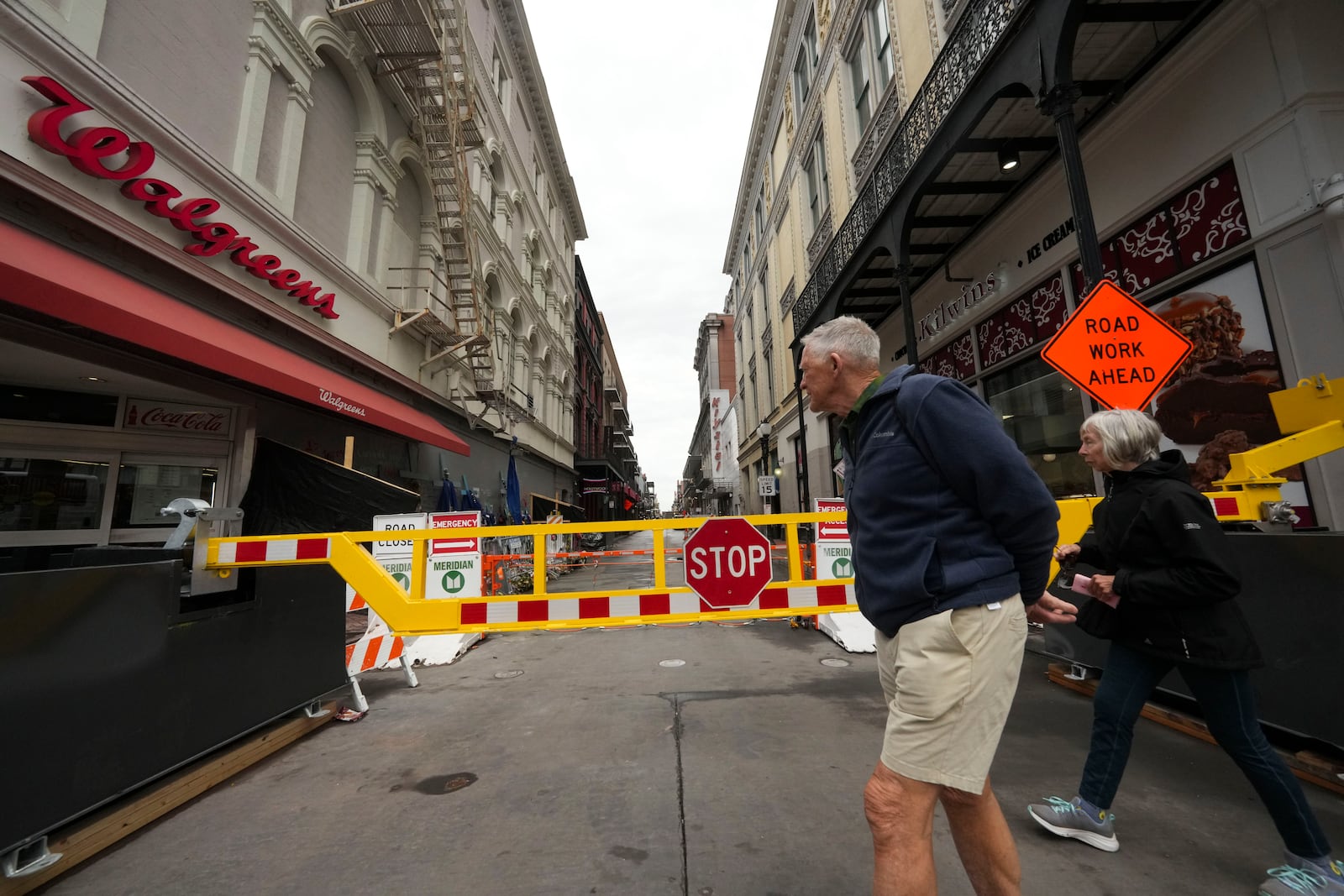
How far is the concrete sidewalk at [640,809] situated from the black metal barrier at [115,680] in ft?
1.13

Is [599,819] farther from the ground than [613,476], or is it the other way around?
[613,476]

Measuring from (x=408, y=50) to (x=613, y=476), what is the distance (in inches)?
1143

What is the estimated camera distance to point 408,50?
10234mm

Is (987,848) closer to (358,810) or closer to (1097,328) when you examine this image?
(358,810)

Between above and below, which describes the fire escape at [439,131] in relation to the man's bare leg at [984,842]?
above

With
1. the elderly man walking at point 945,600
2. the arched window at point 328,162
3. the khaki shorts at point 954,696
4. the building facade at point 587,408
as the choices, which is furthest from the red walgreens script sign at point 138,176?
the building facade at point 587,408

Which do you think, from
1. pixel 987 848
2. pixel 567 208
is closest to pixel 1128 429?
pixel 987 848

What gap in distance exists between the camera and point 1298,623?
3.15 m

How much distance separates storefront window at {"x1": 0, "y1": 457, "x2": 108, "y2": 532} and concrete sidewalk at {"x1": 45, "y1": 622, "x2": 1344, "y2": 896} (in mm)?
4651

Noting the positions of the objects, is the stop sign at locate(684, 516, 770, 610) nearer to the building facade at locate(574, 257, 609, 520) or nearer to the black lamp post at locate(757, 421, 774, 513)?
the black lamp post at locate(757, 421, 774, 513)

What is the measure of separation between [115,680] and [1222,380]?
30.6 ft

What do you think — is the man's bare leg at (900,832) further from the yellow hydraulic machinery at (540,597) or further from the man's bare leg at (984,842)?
the yellow hydraulic machinery at (540,597)

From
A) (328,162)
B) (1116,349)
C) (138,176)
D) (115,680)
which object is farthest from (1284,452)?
(328,162)

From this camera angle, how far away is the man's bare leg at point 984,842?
64.9 inches
